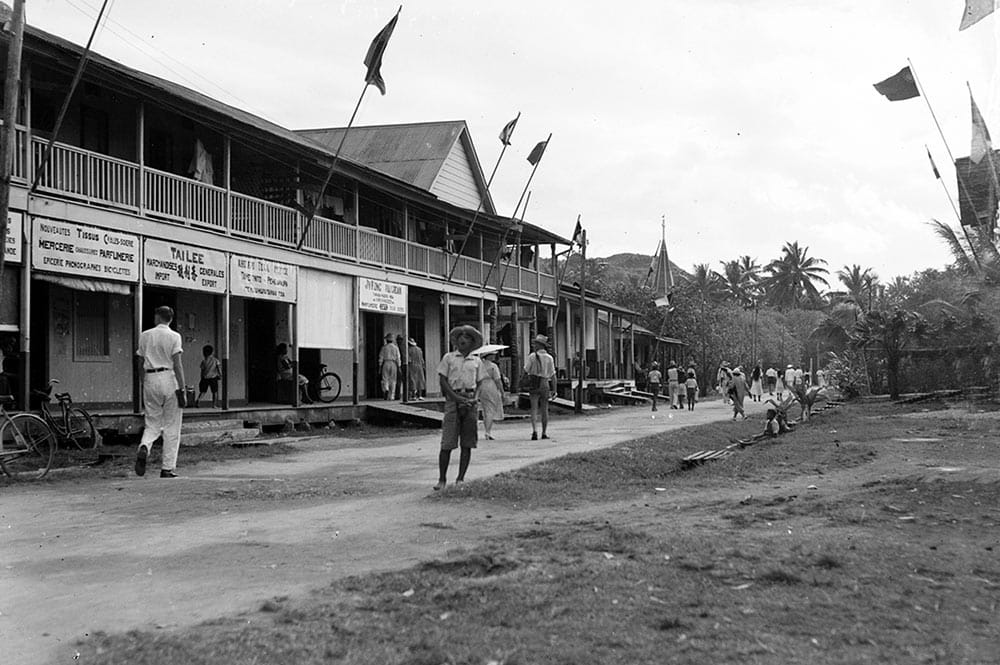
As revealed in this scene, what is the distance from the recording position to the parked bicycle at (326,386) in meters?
22.2

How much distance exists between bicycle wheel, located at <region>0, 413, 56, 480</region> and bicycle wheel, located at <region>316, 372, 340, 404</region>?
10769mm

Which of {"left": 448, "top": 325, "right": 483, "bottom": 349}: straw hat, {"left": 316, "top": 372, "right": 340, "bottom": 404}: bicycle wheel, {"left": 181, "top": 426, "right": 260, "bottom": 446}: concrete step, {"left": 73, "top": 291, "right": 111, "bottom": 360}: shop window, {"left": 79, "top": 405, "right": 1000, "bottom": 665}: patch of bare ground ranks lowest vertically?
{"left": 79, "top": 405, "right": 1000, "bottom": 665}: patch of bare ground

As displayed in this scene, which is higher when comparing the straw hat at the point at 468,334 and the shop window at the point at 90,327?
the shop window at the point at 90,327

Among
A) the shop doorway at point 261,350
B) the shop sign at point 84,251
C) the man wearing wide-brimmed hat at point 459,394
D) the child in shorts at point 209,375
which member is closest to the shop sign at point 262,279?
the child in shorts at point 209,375

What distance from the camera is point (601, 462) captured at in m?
12.1

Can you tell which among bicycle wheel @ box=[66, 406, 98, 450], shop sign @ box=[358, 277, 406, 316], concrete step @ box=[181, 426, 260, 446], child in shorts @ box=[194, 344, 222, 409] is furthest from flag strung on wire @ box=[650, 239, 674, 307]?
bicycle wheel @ box=[66, 406, 98, 450]

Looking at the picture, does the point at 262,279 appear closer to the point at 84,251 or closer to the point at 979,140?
the point at 84,251

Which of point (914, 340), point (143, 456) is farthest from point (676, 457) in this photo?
point (914, 340)

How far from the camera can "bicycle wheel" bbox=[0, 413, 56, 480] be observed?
10.3m

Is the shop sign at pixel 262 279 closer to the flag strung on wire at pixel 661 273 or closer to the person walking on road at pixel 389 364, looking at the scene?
the person walking on road at pixel 389 364

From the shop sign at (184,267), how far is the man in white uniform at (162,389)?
5234 millimetres

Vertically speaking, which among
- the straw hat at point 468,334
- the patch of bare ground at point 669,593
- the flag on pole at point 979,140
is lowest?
the patch of bare ground at point 669,593

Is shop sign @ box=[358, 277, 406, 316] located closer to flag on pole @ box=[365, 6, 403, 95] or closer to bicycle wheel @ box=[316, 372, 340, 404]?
bicycle wheel @ box=[316, 372, 340, 404]

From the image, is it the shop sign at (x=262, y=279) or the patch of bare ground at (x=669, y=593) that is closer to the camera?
the patch of bare ground at (x=669, y=593)
